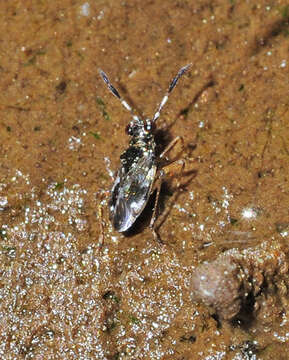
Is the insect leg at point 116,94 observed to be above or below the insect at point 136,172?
above

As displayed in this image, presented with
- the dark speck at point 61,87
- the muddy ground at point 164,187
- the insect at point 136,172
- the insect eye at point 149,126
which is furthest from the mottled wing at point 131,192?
the dark speck at point 61,87

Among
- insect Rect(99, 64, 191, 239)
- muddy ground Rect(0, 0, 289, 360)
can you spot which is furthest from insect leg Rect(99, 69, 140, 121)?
muddy ground Rect(0, 0, 289, 360)

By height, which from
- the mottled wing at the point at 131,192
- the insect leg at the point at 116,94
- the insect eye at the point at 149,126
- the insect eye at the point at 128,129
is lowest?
the mottled wing at the point at 131,192

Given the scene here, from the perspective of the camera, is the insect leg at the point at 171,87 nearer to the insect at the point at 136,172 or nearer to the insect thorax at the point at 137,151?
the insect at the point at 136,172

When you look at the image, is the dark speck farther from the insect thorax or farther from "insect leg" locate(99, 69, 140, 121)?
the insect thorax

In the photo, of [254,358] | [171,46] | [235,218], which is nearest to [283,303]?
[254,358]
